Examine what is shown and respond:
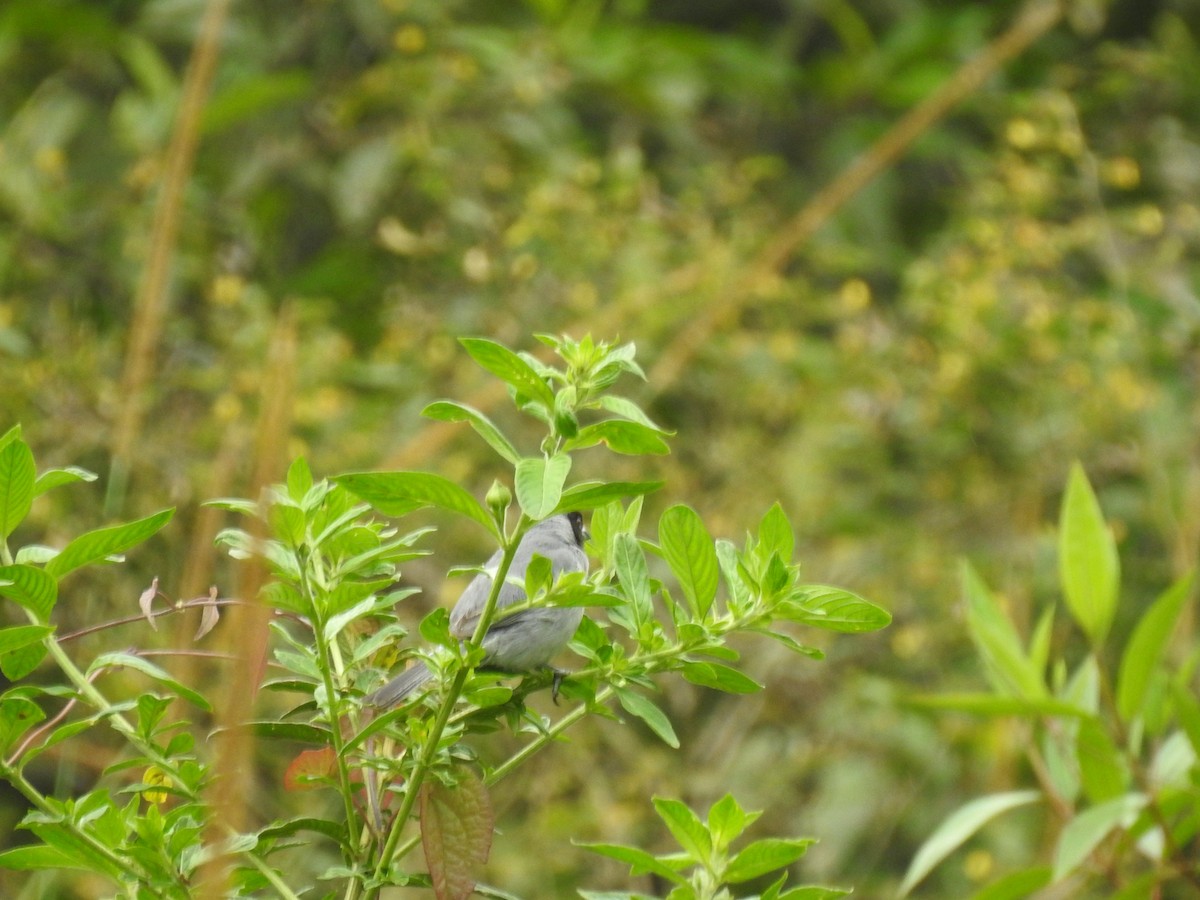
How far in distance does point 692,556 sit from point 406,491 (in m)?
0.21

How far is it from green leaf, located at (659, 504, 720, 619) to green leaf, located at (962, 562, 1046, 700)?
910 millimetres

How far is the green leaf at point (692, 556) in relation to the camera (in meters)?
0.94

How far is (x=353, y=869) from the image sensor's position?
2.83 feet

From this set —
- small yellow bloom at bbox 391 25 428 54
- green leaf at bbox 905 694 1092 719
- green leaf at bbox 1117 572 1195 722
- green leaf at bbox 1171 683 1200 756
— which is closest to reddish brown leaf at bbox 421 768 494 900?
green leaf at bbox 905 694 1092 719

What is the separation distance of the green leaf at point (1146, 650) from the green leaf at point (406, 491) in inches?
43.3

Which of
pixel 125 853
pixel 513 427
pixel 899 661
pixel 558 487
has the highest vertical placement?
pixel 558 487

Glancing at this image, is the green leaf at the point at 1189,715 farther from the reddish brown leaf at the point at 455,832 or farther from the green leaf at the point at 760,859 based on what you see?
the reddish brown leaf at the point at 455,832

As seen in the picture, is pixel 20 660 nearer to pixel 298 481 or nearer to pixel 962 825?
pixel 298 481

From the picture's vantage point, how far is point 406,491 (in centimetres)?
85

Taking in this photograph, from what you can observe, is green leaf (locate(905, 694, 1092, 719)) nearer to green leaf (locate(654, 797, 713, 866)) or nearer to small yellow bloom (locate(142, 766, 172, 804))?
green leaf (locate(654, 797, 713, 866))

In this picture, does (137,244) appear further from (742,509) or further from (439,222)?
(742,509)

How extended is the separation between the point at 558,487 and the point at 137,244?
2.79 metres

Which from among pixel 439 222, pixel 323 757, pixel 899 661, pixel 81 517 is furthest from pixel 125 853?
pixel 899 661

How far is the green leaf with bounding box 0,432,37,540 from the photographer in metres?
0.90
